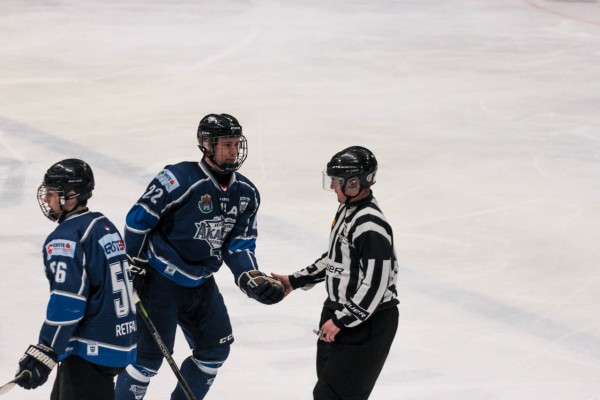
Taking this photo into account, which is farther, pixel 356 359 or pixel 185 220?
pixel 185 220

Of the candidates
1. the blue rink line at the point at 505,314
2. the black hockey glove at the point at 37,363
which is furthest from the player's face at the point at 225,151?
the blue rink line at the point at 505,314

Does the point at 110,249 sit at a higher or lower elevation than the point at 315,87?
higher

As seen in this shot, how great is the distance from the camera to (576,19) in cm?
1467

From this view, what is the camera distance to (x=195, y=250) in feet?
13.7

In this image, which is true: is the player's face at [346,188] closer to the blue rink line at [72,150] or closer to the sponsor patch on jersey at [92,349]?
the sponsor patch on jersey at [92,349]

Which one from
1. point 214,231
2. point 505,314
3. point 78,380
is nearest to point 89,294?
point 78,380

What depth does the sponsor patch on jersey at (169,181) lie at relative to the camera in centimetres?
411

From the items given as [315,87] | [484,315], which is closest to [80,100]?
[315,87]

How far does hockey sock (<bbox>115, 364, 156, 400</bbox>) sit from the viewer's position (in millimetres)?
4230

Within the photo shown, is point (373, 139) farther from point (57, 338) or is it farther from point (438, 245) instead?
point (57, 338)

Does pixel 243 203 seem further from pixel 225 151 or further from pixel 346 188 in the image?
pixel 346 188

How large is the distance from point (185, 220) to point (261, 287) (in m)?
0.40

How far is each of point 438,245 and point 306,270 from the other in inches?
105

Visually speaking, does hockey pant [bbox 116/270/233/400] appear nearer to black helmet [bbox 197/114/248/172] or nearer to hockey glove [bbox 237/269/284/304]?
hockey glove [bbox 237/269/284/304]
